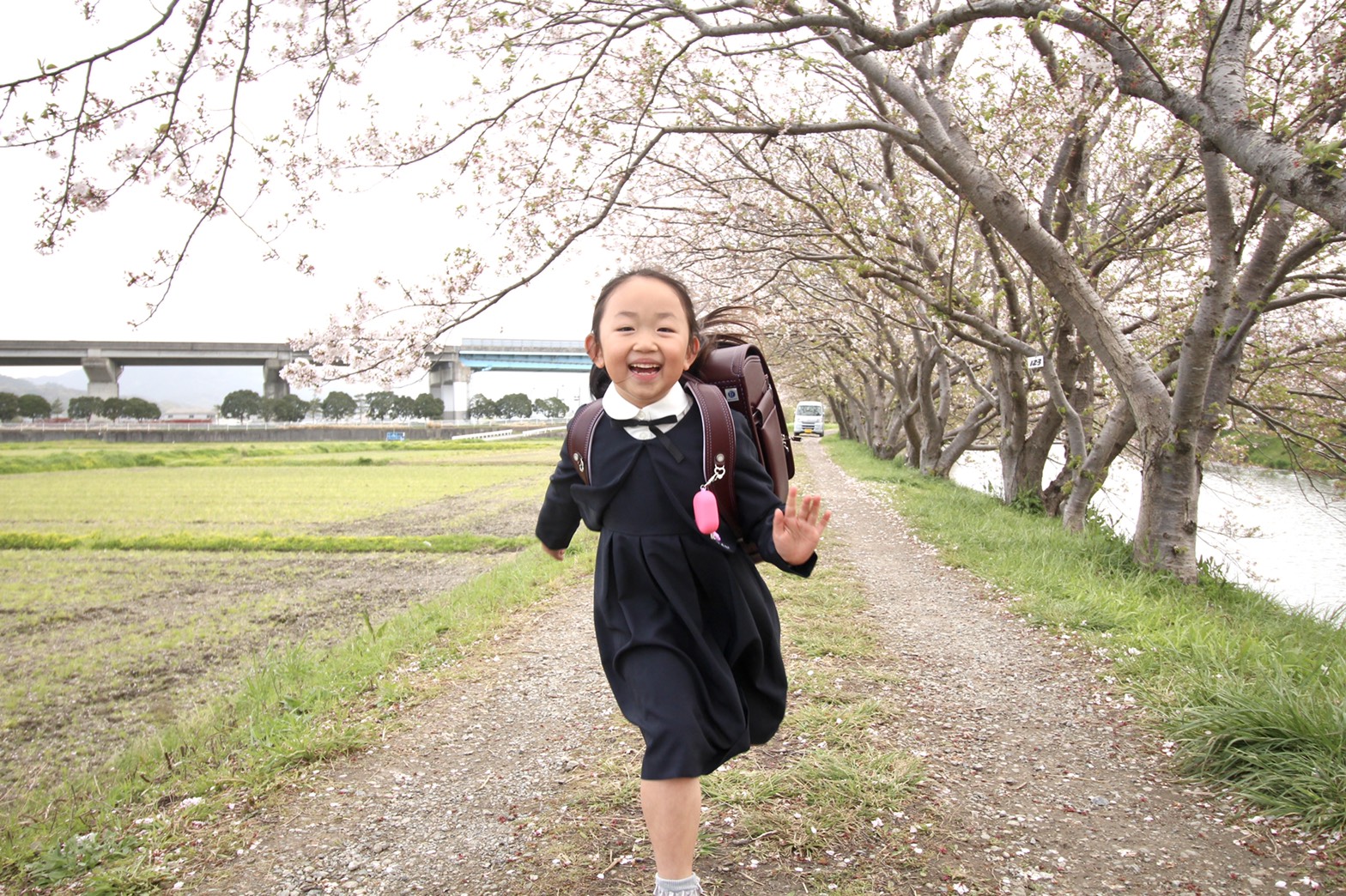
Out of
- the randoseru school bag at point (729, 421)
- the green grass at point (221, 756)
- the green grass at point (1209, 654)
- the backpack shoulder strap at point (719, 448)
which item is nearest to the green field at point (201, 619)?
the green grass at point (221, 756)

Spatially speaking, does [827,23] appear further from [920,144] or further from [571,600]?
[571,600]

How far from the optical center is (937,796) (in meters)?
2.88

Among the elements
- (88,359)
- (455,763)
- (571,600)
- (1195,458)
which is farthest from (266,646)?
(88,359)

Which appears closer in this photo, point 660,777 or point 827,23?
point 660,777

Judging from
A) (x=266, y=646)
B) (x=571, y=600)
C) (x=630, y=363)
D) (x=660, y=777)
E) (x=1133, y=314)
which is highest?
(x=1133, y=314)

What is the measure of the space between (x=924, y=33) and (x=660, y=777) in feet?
13.5

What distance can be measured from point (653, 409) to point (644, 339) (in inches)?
7.5

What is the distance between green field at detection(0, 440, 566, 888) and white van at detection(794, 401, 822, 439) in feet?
111

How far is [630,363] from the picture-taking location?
2250 mm

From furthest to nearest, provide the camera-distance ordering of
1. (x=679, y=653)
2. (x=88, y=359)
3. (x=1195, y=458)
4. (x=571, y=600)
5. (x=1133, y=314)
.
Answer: (x=88, y=359) < (x=1133, y=314) < (x=571, y=600) < (x=1195, y=458) < (x=679, y=653)

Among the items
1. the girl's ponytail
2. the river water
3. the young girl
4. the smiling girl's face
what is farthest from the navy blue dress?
the river water

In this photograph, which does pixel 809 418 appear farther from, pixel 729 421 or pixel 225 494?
pixel 729 421

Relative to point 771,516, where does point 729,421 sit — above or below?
above

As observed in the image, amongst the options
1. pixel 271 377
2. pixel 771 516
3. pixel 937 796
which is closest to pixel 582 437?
pixel 771 516
